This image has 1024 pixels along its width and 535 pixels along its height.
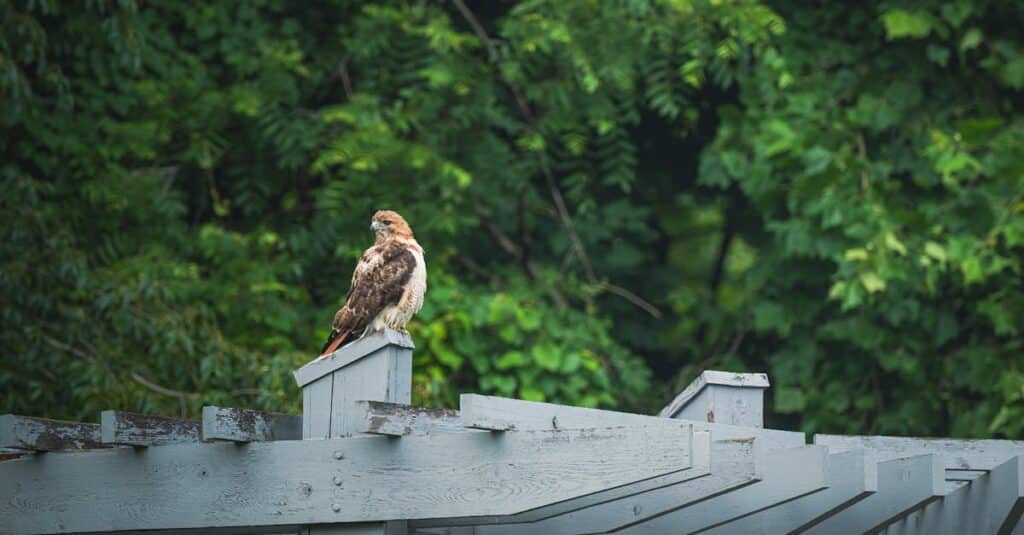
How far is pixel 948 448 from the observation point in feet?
14.0

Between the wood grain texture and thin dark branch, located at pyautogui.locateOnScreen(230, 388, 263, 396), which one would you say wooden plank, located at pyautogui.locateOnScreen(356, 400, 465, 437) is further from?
thin dark branch, located at pyautogui.locateOnScreen(230, 388, 263, 396)

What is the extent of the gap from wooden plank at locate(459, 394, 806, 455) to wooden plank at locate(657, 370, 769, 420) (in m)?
0.11

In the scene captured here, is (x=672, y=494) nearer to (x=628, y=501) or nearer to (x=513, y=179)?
(x=628, y=501)

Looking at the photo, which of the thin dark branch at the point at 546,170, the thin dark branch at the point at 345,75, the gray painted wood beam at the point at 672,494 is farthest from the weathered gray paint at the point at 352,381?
the thin dark branch at the point at 345,75

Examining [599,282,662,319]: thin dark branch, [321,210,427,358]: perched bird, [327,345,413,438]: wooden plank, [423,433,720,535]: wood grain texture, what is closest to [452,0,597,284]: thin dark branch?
[599,282,662,319]: thin dark branch

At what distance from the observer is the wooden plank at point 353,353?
3334 mm

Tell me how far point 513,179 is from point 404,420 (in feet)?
18.5

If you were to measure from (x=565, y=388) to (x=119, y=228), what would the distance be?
255 centimetres

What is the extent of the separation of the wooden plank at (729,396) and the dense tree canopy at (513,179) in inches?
124

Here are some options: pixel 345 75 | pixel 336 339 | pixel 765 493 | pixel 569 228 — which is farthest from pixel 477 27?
pixel 765 493

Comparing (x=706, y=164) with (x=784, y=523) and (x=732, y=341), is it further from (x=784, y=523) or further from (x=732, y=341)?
(x=784, y=523)

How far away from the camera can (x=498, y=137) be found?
9227mm

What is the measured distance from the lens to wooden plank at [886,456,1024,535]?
3.66 m

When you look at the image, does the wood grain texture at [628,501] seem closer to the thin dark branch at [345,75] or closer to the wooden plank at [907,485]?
the wooden plank at [907,485]
